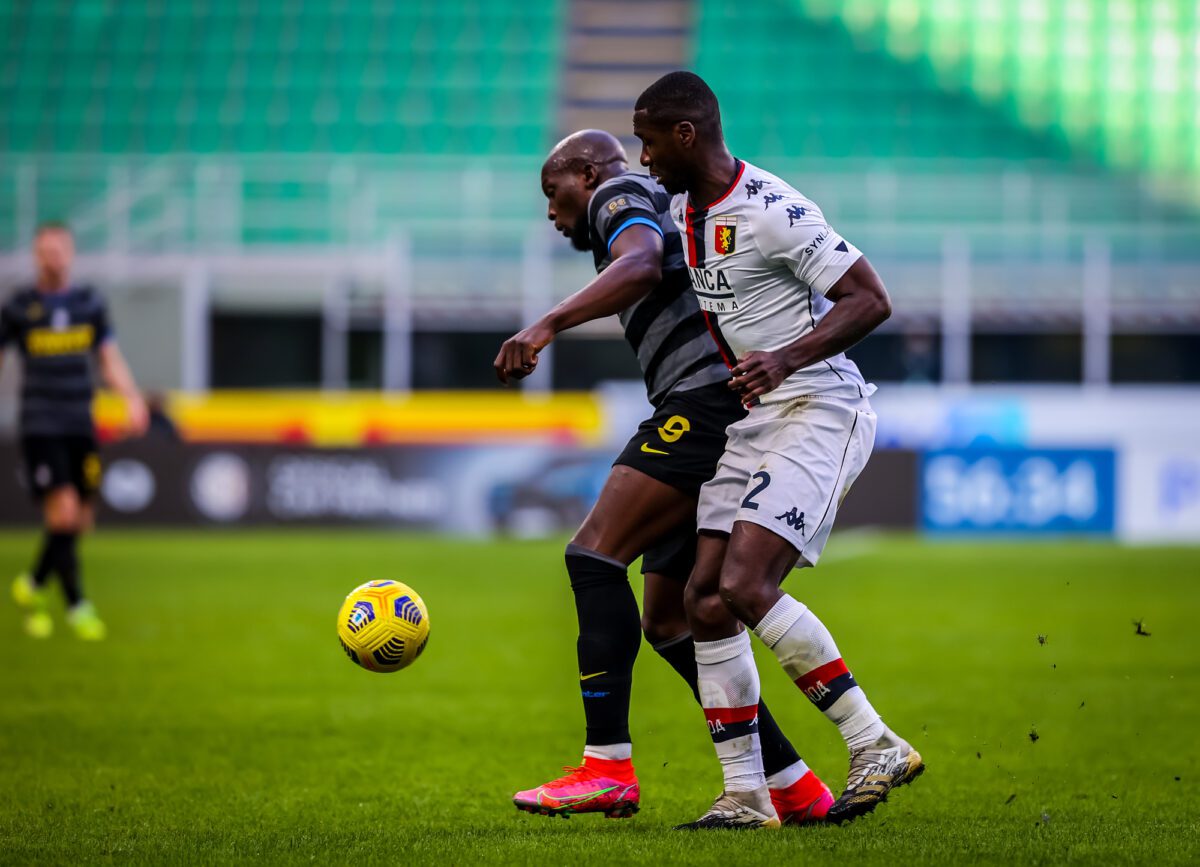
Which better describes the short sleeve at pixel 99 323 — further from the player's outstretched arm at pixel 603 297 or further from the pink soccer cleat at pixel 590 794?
the pink soccer cleat at pixel 590 794

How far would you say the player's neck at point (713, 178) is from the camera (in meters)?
4.34

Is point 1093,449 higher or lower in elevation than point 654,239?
lower

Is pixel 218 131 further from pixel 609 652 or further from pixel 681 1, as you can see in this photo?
pixel 609 652

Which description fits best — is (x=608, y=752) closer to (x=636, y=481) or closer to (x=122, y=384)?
(x=636, y=481)

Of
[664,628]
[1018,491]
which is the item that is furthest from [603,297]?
[1018,491]

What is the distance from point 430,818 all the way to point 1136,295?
1903cm

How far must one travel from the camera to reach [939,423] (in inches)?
768

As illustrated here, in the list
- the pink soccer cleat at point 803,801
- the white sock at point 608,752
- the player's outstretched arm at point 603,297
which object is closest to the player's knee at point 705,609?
the white sock at point 608,752

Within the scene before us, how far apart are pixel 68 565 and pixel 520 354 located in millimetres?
6376

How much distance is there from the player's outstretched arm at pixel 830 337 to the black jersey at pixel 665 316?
448 millimetres

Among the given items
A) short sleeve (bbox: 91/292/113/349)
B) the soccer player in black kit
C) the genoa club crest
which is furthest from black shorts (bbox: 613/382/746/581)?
short sleeve (bbox: 91/292/113/349)

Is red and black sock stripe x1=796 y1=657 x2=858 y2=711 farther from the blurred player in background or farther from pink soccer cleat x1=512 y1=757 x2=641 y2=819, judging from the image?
pink soccer cleat x1=512 y1=757 x2=641 y2=819

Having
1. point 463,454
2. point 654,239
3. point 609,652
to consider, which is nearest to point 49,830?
point 609,652

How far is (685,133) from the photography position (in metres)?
4.27
